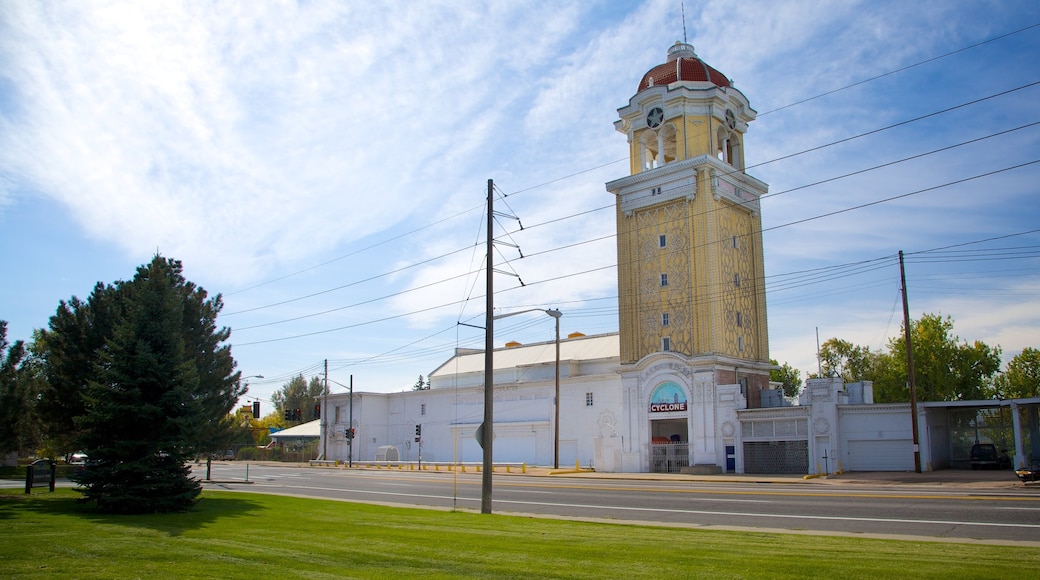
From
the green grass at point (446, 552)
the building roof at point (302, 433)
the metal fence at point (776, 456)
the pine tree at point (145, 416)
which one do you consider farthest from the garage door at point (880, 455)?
the building roof at point (302, 433)

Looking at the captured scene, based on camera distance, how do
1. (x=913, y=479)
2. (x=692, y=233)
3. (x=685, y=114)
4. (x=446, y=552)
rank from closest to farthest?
(x=446, y=552) < (x=913, y=479) < (x=692, y=233) < (x=685, y=114)

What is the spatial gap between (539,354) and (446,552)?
2375 inches

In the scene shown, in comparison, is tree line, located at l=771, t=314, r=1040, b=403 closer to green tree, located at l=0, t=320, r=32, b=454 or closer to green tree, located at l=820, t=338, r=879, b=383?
green tree, located at l=820, t=338, r=879, b=383

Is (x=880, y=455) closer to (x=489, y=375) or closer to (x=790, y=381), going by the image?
(x=489, y=375)

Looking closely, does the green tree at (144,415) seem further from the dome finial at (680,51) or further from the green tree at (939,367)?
the green tree at (939,367)

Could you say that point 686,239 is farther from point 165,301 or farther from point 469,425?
point 165,301

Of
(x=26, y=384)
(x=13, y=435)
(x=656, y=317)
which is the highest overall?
(x=656, y=317)

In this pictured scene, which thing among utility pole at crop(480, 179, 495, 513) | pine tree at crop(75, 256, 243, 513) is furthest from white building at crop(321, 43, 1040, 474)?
pine tree at crop(75, 256, 243, 513)

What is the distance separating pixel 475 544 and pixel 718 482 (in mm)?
26743

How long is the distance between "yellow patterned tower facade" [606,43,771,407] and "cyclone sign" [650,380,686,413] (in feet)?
6.40

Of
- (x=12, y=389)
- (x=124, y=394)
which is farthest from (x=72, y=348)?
(x=124, y=394)

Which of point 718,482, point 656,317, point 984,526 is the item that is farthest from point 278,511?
point 656,317

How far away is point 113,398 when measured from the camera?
63.3 feet

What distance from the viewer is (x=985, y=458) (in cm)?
4150
